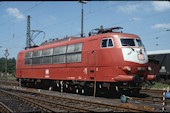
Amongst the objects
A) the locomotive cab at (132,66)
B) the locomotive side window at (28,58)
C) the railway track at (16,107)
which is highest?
the locomotive side window at (28,58)

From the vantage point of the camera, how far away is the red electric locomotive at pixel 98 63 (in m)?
17.0

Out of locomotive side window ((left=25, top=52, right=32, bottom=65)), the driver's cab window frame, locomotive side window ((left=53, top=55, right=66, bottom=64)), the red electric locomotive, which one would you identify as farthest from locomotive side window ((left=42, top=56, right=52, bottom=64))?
the driver's cab window frame

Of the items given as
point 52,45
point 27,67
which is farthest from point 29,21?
point 52,45

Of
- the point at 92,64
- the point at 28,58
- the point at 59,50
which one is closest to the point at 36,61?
the point at 28,58

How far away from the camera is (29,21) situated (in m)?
46.5

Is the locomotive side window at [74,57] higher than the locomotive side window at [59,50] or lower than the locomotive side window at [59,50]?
lower

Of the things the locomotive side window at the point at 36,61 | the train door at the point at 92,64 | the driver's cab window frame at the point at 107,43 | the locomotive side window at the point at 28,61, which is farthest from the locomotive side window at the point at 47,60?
the driver's cab window frame at the point at 107,43

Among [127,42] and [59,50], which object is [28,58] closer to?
[59,50]

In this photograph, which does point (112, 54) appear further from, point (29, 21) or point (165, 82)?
point (29, 21)

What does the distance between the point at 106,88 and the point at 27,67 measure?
1290 cm

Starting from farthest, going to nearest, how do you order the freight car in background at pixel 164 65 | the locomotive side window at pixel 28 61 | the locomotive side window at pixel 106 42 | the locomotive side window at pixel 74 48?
the freight car in background at pixel 164 65, the locomotive side window at pixel 28 61, the locomotive side window at pixel 74 48, the locomotive side window at pixel 106 42

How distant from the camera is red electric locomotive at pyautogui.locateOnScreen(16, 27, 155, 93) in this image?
17031 mm

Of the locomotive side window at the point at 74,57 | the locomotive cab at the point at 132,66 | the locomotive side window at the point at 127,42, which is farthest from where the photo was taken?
the locomotive side window at the point at 74,57

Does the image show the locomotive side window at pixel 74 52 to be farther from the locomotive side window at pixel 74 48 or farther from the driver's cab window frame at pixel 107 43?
the driver's cab window frame at pixel 107 43
